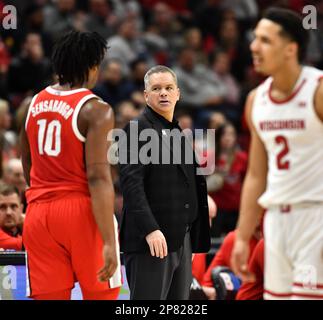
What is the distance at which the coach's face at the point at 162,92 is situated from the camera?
571 centimetres

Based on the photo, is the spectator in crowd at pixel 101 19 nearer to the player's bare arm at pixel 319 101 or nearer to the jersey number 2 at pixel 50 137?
the jersey number 2 at pixel 50 137

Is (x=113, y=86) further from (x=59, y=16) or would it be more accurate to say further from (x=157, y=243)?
(x=157, y=243)

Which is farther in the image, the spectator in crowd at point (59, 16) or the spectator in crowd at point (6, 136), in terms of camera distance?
the spectator in crowd at point (59, 16)

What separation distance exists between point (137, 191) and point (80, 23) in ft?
22.9

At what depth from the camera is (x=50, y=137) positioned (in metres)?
5.10

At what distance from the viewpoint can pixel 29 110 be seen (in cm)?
525

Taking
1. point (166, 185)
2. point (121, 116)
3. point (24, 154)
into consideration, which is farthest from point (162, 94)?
point (121, 116)

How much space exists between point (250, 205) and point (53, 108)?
118 centimetres

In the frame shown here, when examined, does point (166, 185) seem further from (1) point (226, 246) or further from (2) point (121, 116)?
(2) point (121, 116)

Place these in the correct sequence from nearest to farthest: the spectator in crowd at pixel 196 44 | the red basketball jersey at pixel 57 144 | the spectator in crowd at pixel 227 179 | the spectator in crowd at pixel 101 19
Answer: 1. the red basketball jersey at pixel 57 144
2. the spectator in crowd at pixel 227 179
3. the spectator in crowd at pixel 101 19
4. the spectator in crowd at pixel 196 44

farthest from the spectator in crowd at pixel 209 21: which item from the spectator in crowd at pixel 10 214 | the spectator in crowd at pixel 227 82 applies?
the spectator in crowd at pixel 10 214

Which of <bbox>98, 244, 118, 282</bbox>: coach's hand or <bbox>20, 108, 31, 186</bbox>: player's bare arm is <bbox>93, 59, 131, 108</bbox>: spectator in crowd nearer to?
<bbox>20, 108, 31, 186</bbox>: player's bare arm

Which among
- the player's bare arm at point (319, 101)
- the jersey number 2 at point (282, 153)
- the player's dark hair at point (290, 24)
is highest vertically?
the player's dark hair at point (290, 24)

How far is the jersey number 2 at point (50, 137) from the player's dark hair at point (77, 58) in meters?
0.25
